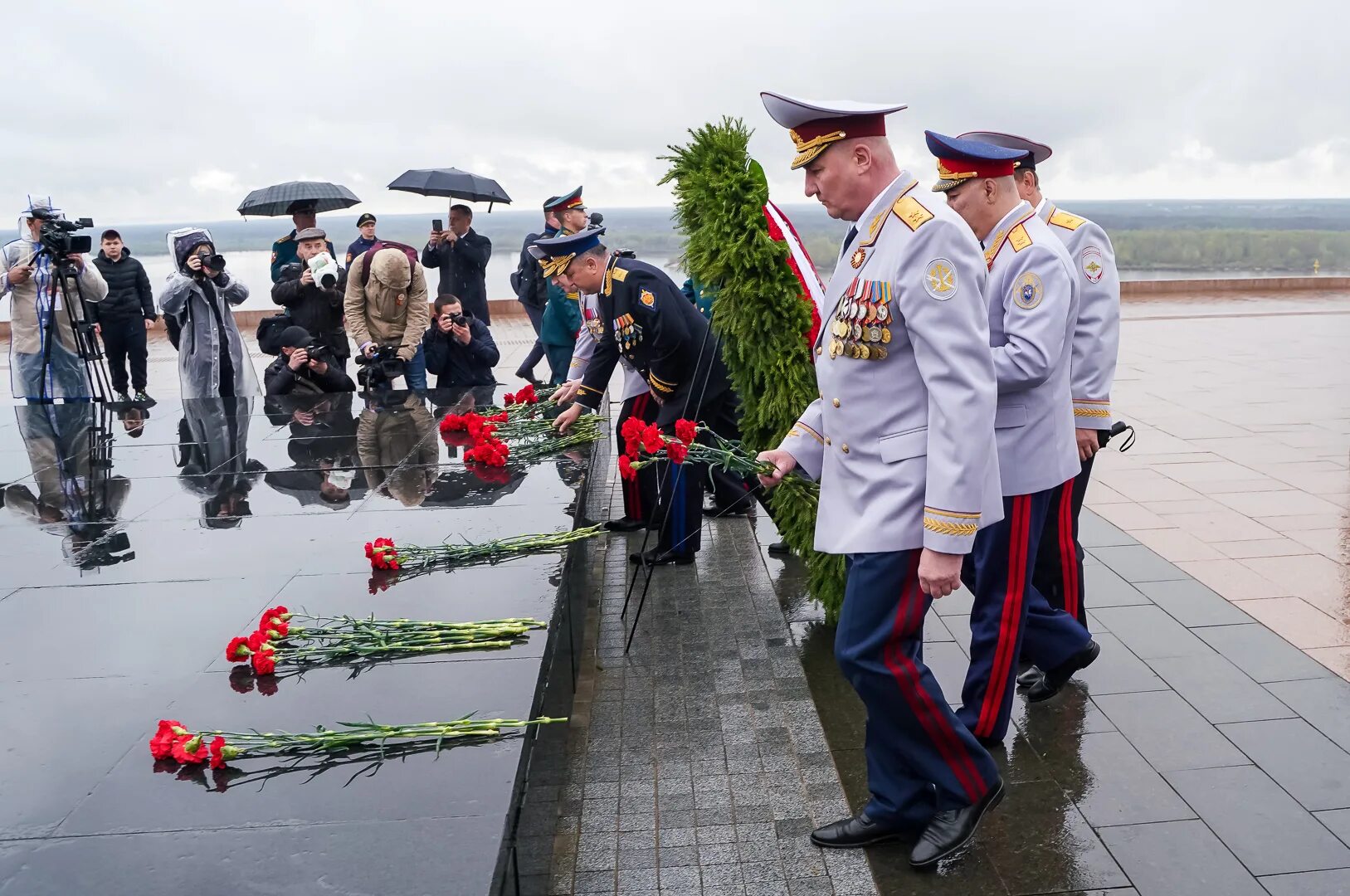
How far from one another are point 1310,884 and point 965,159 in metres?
2.22

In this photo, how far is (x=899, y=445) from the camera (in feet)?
9.36

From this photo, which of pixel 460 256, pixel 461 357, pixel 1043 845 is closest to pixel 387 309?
pixel 461 357

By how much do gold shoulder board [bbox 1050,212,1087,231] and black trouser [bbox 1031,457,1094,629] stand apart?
2.79 feet

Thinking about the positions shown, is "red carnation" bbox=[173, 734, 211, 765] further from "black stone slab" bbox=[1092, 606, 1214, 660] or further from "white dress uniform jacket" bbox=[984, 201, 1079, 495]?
"black stone slab" bbox=[1092, 606, 1214, 660]

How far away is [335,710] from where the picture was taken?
2938 millimetres

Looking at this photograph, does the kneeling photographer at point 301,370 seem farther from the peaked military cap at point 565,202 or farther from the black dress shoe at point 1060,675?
the black dress shoe at point 1060,675

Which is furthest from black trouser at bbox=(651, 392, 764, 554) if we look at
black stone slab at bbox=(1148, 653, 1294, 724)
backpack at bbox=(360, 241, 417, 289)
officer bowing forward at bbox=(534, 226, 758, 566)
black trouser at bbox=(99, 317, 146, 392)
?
black trouser at bbox=(99, 317, 146, 392)

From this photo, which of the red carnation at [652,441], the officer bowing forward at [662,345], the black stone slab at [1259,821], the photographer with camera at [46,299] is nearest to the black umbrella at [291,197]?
the photographer with camera at [46,299]

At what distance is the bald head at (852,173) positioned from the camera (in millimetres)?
2906

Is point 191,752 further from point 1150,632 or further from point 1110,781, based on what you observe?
point 1150,632

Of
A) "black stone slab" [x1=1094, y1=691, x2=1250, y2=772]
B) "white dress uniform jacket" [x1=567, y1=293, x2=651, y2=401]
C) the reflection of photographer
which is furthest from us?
the reflection of photographer

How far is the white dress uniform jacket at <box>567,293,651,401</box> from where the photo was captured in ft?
19.6

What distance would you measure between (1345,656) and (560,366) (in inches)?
224

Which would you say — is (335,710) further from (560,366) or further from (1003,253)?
(560,366)
